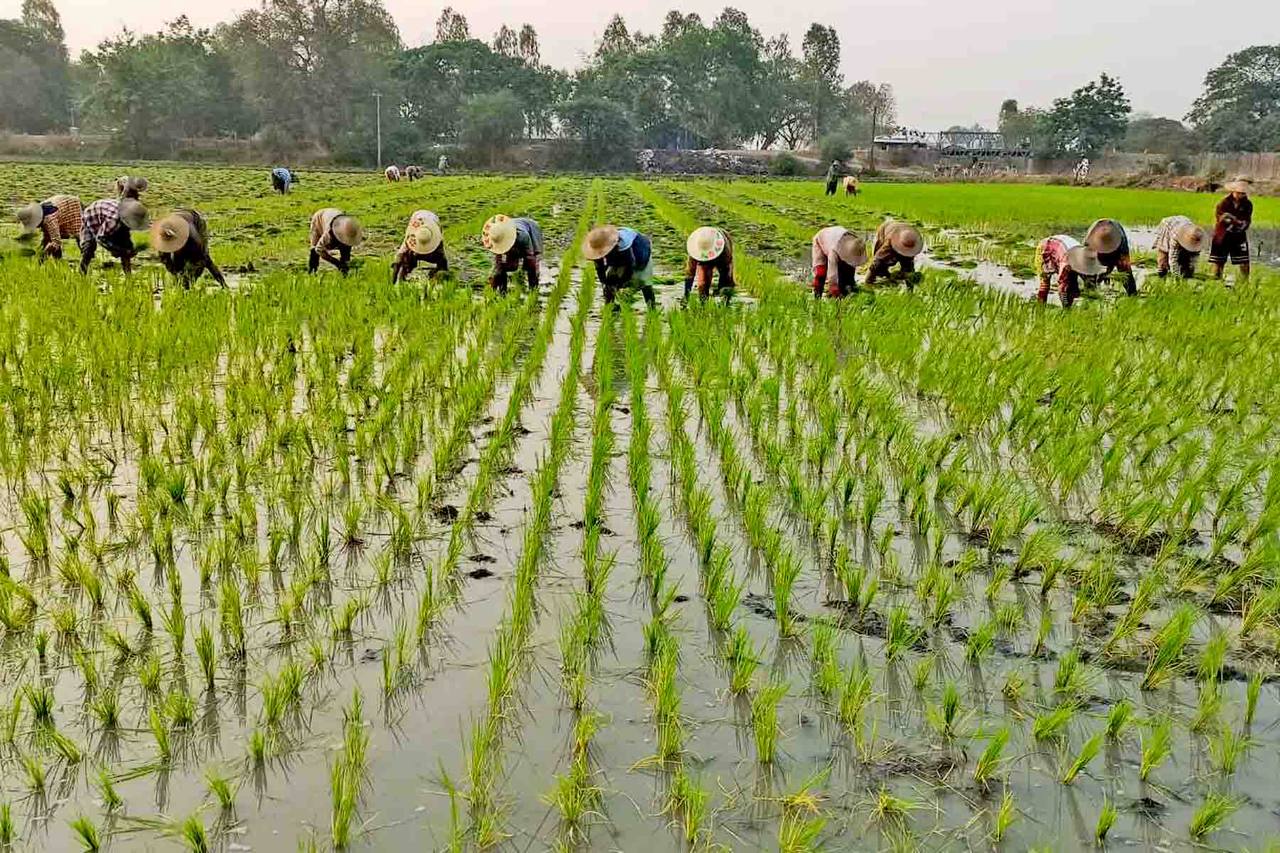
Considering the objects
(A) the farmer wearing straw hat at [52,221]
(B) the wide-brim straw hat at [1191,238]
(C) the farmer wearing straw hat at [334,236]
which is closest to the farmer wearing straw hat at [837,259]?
(B) the wide-brim straw hat at [1191,238]

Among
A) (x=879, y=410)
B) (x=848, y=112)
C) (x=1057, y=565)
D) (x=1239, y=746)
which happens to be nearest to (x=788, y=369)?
(x=879, y=410)

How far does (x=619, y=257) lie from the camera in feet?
25.2

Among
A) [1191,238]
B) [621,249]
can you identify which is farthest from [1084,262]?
[621,249]

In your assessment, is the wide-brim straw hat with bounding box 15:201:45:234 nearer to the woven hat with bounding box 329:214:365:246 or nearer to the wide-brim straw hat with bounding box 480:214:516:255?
the woven hat with bounding box 329:214:365:246

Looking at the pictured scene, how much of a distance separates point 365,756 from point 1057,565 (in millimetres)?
2275

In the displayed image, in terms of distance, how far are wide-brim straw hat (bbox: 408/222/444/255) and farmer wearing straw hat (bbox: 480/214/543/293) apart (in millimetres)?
439

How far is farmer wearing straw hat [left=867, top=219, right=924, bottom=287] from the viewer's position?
8055 millimetres

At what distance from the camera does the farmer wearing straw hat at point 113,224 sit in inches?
331

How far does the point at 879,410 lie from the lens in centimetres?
500

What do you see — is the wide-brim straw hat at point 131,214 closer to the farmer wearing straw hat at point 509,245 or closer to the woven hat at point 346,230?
the woven hat at point 346,230

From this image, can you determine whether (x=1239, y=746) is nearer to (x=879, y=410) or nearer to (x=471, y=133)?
(x=879, y=410)

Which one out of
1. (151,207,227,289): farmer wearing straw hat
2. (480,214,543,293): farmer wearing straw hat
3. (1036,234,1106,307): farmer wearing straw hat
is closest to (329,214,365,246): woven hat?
(151,207,227,289): farmer wearing straw hat

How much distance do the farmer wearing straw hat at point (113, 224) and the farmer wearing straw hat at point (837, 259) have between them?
590 centimetres

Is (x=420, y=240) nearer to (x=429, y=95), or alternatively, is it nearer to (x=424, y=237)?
(x=424, y=237)
